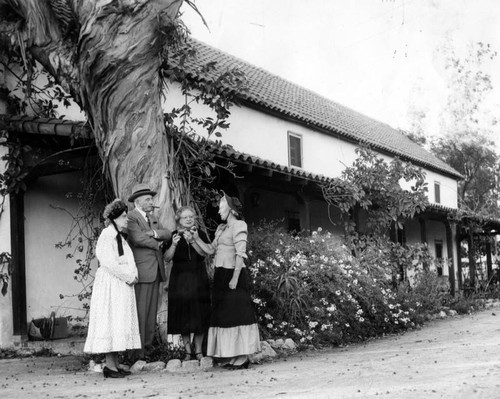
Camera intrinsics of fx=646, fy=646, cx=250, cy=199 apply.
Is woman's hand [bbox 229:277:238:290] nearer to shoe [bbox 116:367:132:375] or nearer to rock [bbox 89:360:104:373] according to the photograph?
shoe [bbox 116:367:132:375]

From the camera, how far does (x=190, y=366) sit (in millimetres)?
7262

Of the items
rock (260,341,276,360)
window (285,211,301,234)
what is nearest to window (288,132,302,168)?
window (285,211,301,234)

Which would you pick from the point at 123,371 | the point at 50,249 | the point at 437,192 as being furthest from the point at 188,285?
the point at 437,192

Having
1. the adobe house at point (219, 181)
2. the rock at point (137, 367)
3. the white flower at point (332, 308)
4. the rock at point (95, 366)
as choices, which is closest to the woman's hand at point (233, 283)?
the rock at point (137, 367)

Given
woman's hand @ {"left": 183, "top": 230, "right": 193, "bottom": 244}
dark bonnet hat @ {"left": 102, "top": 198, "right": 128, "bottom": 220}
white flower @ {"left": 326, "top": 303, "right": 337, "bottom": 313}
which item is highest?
dark bonnet hat @ {"left": 102, "top": 198, "right": 128, "bottom": 220}

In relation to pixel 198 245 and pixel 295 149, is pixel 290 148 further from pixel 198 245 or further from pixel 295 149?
pixel 198 245

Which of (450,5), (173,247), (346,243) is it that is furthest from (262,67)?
(173,247)

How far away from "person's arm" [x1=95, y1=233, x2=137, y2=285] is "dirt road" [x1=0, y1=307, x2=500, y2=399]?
107cm

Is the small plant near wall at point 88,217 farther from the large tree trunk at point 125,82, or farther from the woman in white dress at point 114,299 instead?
the woman in white dress at point 114,299

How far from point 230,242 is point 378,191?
21.0ft

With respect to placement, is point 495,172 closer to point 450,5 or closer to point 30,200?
point 450,5

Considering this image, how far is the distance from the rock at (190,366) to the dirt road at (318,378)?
0.85 feet

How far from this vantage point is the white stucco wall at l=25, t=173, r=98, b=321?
10344 millimetres

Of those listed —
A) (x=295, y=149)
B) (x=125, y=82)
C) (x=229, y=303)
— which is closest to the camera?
(x=229, y=303)
